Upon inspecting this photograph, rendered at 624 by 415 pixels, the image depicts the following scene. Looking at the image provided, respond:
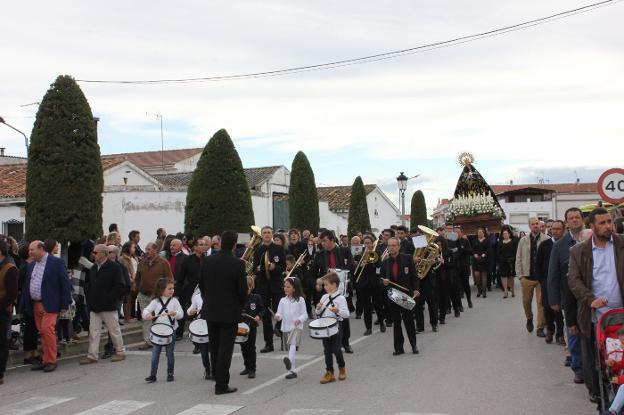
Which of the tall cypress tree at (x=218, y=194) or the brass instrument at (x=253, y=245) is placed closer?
the brass instrument at (x=253, y=245)

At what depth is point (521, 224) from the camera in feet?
230

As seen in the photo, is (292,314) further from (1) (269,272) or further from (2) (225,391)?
(1) (269,272)

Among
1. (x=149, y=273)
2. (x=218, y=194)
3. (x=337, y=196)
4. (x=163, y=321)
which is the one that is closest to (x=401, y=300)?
(x=163, y=321)

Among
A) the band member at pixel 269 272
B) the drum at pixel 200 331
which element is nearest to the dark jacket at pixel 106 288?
the drum at pixel 200 331

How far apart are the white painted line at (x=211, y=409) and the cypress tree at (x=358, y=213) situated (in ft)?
90.1

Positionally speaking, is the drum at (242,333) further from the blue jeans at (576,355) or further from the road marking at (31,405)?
the blue jeans at (576,355)

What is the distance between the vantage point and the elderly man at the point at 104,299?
11.2 metres

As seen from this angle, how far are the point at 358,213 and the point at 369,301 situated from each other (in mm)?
21630

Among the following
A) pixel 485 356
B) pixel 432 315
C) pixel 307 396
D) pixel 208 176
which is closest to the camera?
pixel 307 396

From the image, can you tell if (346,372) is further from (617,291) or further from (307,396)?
(617,291)

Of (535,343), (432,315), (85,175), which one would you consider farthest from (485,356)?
(85,175)

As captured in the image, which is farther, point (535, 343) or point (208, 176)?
point (208, 176)

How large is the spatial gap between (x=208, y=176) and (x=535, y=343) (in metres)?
9.87

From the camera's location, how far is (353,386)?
8867mm
